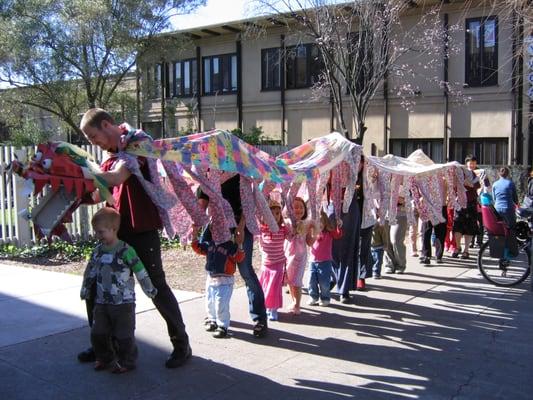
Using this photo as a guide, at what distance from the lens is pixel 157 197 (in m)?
4.37

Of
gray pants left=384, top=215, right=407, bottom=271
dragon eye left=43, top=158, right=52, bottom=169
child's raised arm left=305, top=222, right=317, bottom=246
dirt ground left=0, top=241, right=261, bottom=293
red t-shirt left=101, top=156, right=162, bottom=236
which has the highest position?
dragon eye left=43, top=158, right=52, bottom=169

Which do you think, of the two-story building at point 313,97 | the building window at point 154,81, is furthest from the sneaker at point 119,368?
the building window at point 154,81

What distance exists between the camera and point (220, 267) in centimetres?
542

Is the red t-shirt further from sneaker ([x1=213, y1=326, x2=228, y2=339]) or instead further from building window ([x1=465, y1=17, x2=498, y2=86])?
building window ([x1=465, y1=17, x2=498, y2=86])

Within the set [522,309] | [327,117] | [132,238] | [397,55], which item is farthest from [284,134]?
[132,238]

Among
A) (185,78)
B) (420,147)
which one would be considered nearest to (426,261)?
(420,147)

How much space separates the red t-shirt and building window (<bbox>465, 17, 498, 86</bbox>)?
60.3ft

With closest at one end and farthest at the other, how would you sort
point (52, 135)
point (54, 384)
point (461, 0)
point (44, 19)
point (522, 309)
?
point (54, 384) → point (522, 309) → point (44, 19) → point (461, 0) → point (52, 135)

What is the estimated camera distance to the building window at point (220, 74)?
86.4 ft

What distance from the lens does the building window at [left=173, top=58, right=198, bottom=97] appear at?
2775cm

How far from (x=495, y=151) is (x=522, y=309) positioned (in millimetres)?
14979

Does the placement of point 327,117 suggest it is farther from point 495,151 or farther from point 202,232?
point 202,232

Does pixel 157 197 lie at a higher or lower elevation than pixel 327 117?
lower

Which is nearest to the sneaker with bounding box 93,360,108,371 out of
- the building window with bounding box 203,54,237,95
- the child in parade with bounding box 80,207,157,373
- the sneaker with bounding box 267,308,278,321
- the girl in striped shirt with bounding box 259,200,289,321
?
the child in parade with bounding box 80,207,157,373
